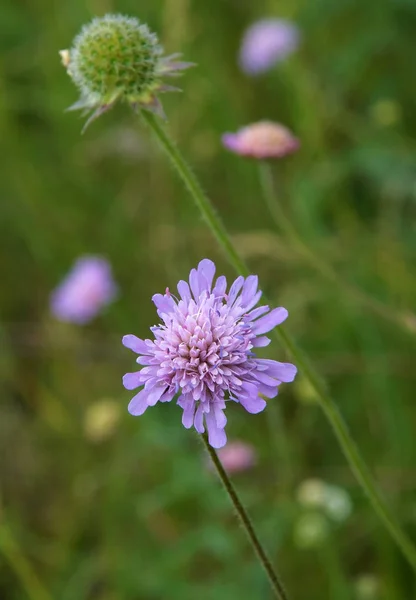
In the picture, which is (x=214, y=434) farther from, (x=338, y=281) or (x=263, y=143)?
(x=263, y=143)

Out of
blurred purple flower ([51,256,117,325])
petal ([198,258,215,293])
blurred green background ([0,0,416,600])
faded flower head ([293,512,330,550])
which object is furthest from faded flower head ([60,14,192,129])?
blurred purple flower ([51,256,117,325])

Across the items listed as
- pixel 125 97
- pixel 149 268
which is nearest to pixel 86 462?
pixel 149 268

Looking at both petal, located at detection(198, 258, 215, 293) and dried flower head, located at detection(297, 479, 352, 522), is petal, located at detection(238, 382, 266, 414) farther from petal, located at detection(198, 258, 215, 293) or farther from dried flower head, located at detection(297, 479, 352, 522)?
dried flower head, located at detection(297, 479, 352, 522)

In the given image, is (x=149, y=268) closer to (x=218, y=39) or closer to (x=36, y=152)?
(x=36, y=152)

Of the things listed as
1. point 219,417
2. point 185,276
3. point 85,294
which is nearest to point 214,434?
point 219,417

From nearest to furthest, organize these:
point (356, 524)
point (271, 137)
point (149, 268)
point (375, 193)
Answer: point (271, 137) < point (356, 524) < point (375, 193) < point (149, 268)

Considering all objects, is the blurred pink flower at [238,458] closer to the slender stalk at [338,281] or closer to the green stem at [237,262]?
the slender stalk at [338,281]
